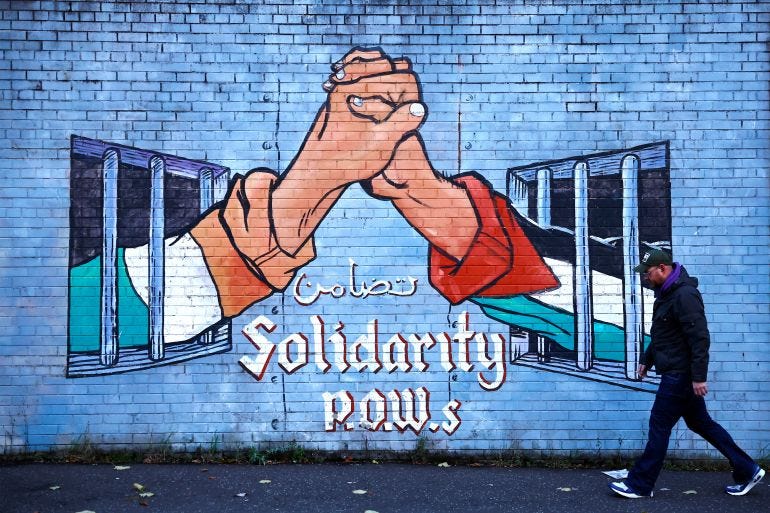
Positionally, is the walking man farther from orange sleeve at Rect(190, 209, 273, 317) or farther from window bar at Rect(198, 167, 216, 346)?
window bar at Rect(198, 167, 216, 346)

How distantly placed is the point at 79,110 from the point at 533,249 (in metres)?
3.93

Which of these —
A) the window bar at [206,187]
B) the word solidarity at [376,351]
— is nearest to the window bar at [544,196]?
the word solidarity at [376,351]

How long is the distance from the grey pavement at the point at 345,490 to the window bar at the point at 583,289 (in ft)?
3.19

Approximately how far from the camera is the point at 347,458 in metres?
6.49

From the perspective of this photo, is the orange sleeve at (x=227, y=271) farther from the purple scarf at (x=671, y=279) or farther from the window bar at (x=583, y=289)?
the purple scarf at (x=671, y=279)

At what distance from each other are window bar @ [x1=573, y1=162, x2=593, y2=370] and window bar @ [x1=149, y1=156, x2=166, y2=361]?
135 inches

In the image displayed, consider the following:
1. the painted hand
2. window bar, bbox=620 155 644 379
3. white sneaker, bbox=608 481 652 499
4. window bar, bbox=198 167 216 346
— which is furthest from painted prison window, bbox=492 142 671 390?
window bar, bbox=198 167 216 346

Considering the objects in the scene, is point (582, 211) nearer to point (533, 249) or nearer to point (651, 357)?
point (533, 249)

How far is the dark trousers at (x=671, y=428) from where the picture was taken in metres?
5.45

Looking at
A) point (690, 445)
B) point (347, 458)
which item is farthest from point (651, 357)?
point (347, 458)

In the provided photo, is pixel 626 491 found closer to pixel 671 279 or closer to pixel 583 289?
pixel 671 279

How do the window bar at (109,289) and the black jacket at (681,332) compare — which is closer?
the black jacket at (681,332)

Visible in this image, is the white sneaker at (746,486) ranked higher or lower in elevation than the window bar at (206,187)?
lower

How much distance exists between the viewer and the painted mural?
258 inches
